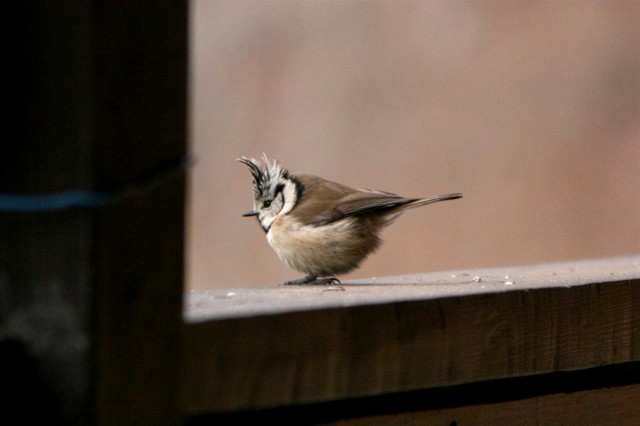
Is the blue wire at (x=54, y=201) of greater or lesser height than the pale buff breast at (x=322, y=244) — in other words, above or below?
above

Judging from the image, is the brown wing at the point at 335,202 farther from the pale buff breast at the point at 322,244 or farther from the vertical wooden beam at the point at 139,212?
the vertical wooden beam at the point at 139,212

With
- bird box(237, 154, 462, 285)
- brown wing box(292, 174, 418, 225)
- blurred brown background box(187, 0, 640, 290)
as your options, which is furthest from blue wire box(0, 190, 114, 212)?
blurred brown background box(187, 0, 640, 290)

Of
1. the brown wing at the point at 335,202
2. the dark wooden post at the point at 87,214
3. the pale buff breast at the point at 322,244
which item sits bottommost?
the pale buff breast at the point at 322,244

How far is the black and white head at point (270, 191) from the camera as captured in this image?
5258mm

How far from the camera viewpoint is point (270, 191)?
530cm

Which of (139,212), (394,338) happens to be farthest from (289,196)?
(139,212)

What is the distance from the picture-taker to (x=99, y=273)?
5.40 feet

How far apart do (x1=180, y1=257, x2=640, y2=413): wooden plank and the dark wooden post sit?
0.55ft

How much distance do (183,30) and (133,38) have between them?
99mm

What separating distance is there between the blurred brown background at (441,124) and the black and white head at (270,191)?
883cm

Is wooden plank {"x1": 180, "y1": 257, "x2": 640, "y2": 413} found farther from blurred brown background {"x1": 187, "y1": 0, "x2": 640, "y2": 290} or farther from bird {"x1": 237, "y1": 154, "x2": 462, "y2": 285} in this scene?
blurred brown background {"x1": 187, "y1": 0, "x2": 640, "y2": 290}

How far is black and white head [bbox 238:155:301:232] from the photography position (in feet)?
17.3

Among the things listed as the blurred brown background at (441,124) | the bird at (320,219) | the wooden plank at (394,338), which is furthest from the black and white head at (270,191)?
the blurred brown background at (441,124)

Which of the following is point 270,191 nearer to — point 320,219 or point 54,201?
point 320,219
